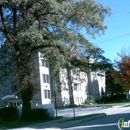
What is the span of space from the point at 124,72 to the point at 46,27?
29.7 feet

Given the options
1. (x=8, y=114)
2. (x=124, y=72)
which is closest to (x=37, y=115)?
(x=8, y=114)

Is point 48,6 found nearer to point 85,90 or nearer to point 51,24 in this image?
point 51,24

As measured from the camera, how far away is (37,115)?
25078 mm

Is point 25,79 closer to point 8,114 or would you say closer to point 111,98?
point 8,114

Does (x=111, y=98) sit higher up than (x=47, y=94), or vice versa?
(x=47, y=94)

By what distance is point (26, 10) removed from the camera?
2423cm

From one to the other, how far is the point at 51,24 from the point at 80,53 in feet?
12.1

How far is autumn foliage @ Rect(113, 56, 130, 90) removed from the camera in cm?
1888

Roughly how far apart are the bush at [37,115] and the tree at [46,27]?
542mm

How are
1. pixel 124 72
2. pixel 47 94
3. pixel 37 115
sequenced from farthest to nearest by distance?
pixel 47 94 → pixel 37 115 → pixel 124 72

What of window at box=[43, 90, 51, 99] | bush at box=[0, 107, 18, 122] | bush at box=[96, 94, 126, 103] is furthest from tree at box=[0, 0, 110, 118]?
bush at box=[96, 94, 126, 103]

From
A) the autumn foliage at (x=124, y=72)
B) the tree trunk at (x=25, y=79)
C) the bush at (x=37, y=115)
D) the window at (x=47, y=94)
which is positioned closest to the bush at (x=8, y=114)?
the tree trunk at (x=25, y=79)

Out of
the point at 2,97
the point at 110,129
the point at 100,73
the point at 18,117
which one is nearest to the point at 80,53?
the point at 100,73

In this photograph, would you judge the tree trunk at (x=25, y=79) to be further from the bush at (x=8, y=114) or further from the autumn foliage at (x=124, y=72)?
the autumn foliage at (x=124, y=72)
